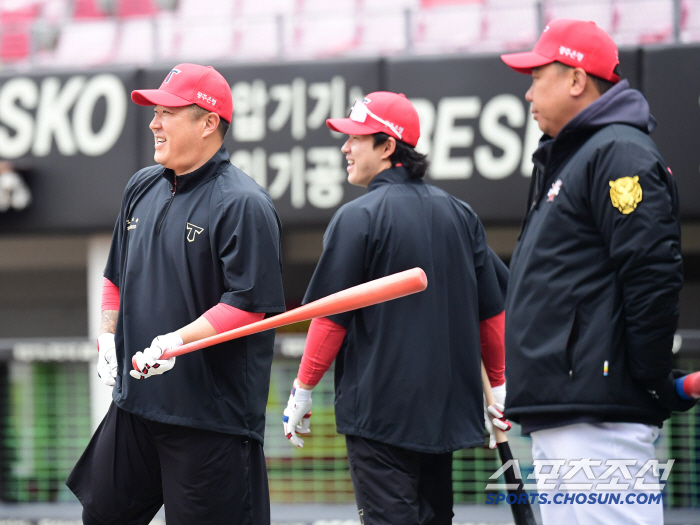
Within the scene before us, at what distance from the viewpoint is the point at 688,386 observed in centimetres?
233

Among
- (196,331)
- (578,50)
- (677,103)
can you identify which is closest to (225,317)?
(196,331)

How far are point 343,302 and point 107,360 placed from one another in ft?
2.62

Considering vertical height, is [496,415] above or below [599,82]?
below

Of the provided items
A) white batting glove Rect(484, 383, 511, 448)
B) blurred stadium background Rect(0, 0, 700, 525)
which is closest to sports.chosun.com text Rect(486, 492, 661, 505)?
white batting glove Rect(484, 383, 511, 448)

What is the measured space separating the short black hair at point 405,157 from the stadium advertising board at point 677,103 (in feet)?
10.1

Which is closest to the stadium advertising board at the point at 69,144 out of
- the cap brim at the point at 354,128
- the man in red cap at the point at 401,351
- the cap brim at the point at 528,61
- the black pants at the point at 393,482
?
the cap brim at the point at 354,128

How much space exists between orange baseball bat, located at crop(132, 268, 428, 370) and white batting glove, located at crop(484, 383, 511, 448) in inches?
36.7

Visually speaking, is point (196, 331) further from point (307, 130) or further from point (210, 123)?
point (307, 130)

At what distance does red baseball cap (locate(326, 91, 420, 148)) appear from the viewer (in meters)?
3.25

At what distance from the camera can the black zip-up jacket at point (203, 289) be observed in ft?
8.84

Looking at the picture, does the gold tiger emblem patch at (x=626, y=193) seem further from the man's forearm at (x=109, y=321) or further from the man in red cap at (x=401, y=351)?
the man's forearm at (x=109, y=321)

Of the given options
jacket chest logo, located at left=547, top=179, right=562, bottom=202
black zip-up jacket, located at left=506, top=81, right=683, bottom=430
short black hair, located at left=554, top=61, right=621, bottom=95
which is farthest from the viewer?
short black hair, located at left=554, top=61, right=621, bottom=95

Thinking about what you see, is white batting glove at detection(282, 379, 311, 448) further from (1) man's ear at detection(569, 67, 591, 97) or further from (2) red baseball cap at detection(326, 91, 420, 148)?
(1) man's ear at detection(569, 67, 591, 97)

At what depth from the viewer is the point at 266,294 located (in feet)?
8.90
